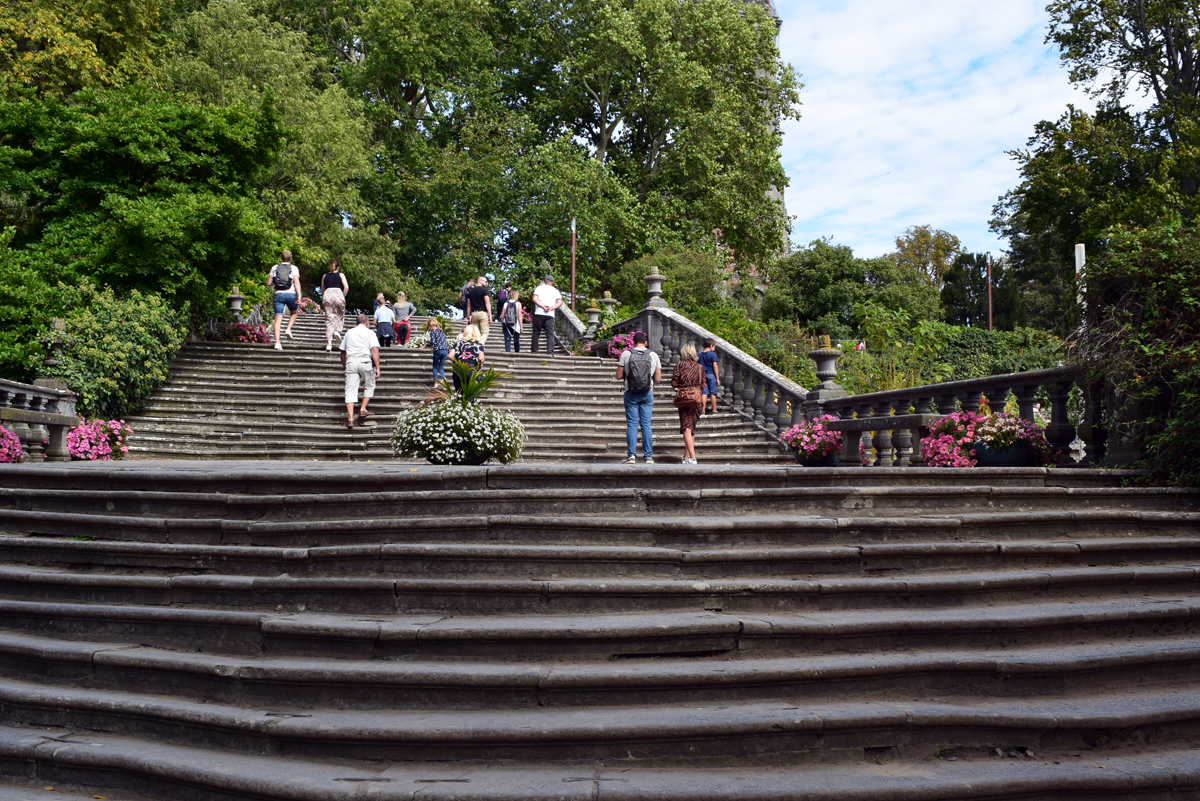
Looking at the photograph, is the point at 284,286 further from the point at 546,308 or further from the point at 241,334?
the point at 546,308

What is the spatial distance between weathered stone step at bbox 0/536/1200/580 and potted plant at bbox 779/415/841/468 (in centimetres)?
562

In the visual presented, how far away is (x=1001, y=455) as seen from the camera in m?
8.73

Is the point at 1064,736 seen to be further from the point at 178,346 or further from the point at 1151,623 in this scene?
the point at 178,346

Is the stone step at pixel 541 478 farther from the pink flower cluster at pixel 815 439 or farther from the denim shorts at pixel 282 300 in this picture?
the denim shorts at pixel 282 300

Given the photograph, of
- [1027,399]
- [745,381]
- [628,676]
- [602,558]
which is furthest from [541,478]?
[745,381]

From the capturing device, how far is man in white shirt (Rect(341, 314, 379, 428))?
1343cm

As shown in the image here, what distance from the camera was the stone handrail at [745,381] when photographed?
14031 mm

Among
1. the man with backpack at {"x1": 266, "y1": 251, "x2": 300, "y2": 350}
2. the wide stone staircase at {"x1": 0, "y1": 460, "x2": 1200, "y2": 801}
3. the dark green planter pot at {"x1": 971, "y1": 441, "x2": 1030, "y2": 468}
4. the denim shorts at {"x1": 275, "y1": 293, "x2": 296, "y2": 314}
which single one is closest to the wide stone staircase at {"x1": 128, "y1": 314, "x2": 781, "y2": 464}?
the man with backpack at {"x1": 266, "y1": 251, "x2": 300, "y2": 350}

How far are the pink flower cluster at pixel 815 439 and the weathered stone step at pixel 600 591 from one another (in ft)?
19.7

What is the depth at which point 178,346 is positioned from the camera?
1625 cm

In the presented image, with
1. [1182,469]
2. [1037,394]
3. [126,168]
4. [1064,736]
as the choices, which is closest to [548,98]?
[126,168]

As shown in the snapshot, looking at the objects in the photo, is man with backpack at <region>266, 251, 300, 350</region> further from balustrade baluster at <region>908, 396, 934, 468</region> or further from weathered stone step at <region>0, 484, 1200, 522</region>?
balustrade baluster at <region>908, 396, 934, 468</region>

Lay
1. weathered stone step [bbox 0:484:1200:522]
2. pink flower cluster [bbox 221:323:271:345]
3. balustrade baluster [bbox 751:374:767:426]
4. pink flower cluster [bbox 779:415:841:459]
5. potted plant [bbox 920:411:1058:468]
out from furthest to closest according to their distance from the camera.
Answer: pink flower cluster [bbox 221:323:271:345]
balustrade baluster [bbox 751:374:767:426]
pink flower cluster [bbox 779:415:841:459]
potted plant [bbox 920:411:1058:468]
weathered stone step [bbox 0:484:1200:522]

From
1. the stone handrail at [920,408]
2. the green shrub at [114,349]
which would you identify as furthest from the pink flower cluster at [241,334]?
the stone handrail at [920,408]
